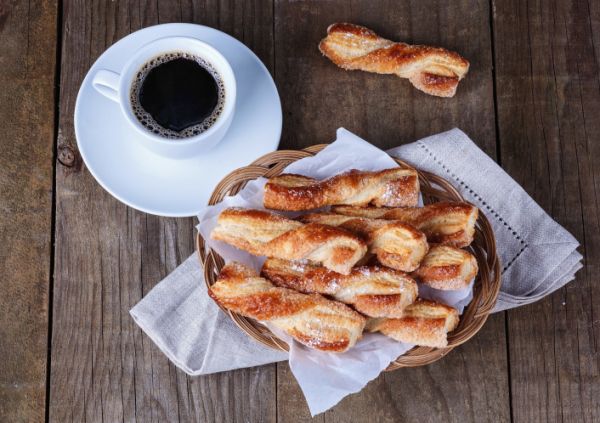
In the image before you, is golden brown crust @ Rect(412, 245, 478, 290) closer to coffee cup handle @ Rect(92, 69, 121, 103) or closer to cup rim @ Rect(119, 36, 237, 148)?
cup rim @ Rect(119, 36, 237, 148)

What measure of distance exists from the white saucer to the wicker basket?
66 millimetres

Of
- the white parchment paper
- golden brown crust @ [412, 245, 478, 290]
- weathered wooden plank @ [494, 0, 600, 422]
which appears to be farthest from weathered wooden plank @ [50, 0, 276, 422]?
weathered wooden plank @ [494, 0, 600, 422]

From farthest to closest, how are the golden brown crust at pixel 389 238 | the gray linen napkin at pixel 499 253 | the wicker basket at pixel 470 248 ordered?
1. the gray linen napkin at pixel 499 253
2. the wicker basket at pixel 470 248
3. the golden brown crust at pixel 389 238

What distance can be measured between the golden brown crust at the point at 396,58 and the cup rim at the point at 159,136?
0.30 metres

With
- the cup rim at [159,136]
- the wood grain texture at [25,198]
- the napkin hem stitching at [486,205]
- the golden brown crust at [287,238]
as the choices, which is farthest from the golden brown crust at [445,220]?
the wood grain texture at [25,198]

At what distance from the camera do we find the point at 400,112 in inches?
59.5

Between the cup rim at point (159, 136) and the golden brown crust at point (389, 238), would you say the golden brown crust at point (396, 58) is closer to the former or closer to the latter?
the cup rim at point (159, 136)

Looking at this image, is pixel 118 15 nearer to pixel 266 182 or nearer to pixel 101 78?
pixel 101 78

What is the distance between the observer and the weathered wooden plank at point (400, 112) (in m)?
1.46

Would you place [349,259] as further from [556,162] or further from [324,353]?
[556,162]

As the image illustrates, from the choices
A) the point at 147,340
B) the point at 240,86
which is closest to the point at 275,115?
the point at 240,86

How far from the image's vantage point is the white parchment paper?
3.97ft

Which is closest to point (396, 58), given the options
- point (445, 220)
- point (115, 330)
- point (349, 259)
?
point (445, 220)

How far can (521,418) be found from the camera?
1467 mm
